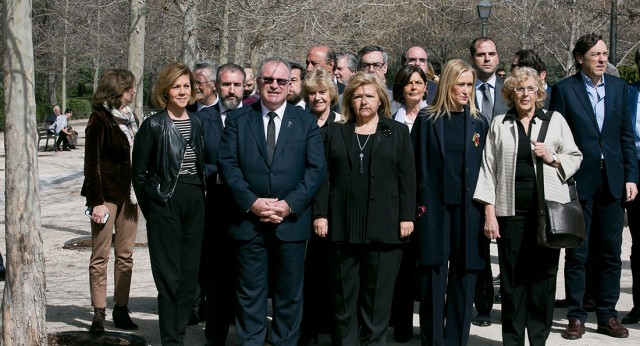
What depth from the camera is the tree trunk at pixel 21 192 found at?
256 inches

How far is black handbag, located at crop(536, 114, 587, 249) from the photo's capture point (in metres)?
6.71

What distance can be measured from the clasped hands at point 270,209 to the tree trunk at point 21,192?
4.84ft

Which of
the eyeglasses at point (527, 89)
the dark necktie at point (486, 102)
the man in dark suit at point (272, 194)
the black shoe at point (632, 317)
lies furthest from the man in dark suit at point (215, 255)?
the black shoe at point (632, 317)

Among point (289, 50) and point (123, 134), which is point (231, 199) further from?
point (289, 50)

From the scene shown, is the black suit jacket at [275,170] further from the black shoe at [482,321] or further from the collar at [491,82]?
the collar at [491,82]

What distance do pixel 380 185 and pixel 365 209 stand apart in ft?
0.64

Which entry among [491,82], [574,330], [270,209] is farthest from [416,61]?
[270,209]

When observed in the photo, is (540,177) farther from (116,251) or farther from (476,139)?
(116,251)

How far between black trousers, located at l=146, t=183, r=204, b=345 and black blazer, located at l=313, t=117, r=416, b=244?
2.85 feet

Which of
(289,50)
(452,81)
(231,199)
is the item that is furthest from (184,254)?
(289,50)

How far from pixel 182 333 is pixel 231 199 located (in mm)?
1033

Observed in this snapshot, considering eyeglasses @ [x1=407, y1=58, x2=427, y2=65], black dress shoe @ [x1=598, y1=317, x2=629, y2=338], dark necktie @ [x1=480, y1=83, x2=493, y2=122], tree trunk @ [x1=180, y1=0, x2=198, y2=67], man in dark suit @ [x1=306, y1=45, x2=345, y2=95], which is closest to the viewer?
black dress shoe @ [x1=598, y1=317, x2=629, y2=338]

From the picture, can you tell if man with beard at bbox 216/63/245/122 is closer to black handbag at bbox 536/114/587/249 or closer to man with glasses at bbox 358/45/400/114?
man with glasses at bbox 358/45/400/114

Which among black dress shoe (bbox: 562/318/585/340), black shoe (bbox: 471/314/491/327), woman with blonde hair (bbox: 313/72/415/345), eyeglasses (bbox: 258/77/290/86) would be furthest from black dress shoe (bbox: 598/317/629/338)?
eyeglasses (bbox: 258/77/290/86)
